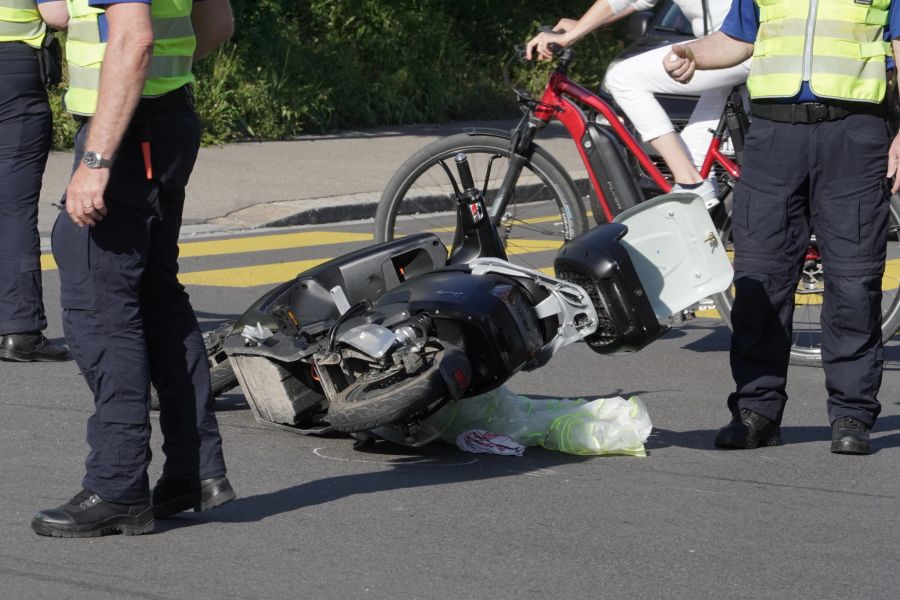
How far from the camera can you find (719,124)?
729cm

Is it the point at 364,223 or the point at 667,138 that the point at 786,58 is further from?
the point at 364,223

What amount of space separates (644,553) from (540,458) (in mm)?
1081

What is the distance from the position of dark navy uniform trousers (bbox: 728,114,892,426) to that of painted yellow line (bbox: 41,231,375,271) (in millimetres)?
5222

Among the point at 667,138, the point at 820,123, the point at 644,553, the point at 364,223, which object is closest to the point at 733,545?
the point at 644,553

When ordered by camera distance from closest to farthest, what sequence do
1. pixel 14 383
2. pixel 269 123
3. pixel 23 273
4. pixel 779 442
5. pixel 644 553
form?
pixel 644 553 < pixel 779 442 < pixel 14 383 < pixel 23 273 < pixel 269 123

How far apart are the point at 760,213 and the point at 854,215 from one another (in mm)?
318

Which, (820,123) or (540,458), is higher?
(820,123)

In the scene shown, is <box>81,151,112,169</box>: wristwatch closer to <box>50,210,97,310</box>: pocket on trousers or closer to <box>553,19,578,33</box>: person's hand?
<box>50,210,97,310</box>: pocket on trousers

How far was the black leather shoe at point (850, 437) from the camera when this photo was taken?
5.49 metres

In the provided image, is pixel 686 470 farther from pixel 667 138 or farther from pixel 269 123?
pixel 269 123

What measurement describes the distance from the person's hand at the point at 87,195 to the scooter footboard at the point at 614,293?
1.86 m

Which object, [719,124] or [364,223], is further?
[364,223]

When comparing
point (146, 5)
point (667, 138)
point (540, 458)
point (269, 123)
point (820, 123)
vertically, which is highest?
point (146, 5)

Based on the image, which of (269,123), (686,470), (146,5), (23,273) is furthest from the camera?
(269,123)
